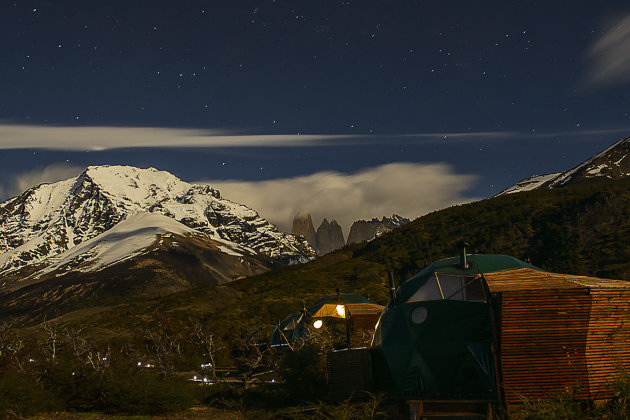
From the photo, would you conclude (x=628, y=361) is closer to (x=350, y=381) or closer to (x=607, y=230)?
(x=350, y=381)

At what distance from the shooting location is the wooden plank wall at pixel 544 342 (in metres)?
13.0

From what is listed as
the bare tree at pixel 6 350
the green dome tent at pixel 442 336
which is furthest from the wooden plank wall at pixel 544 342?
the bare tree at pixel 6 350

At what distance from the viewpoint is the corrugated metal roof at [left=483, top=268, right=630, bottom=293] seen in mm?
13305

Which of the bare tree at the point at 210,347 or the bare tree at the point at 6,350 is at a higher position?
the bare tree at the point at 6,350

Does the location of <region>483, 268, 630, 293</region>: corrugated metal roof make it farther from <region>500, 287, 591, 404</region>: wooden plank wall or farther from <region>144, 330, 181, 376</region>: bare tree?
<region>144, 330, 181, 376</region>: bare tree

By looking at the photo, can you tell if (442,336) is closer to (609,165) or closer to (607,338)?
(607,338)

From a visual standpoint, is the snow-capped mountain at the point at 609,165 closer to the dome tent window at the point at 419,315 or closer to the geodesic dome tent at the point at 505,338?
the geodesic dome tent at the point at 505,338

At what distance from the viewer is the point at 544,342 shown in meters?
13.1

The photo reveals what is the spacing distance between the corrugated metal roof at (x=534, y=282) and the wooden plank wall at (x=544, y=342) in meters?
0.33

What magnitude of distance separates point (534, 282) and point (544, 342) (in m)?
1.83

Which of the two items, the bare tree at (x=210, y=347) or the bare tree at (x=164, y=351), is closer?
the bare tree at (x=210, y=347)

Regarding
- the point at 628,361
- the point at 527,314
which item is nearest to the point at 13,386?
the point at 527,314

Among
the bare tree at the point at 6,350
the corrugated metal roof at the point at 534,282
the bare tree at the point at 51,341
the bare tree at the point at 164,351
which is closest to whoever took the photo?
the corrugated metal roof at the point at 534,282

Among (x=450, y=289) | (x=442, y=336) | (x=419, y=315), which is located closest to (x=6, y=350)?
(x=419, y=315)
